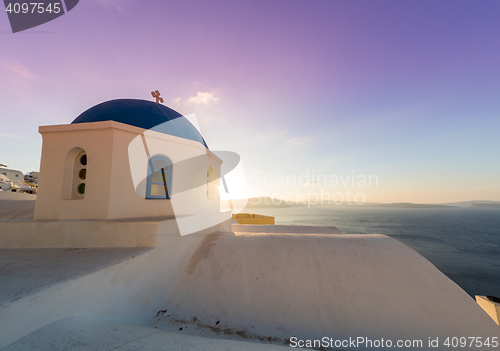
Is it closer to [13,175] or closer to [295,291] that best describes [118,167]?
[295,291]

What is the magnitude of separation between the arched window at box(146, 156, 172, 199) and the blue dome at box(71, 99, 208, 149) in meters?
0.93

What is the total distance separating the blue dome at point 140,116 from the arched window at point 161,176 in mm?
925

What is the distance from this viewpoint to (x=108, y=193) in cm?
527

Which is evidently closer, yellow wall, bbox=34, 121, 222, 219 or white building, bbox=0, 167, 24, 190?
yellow wall, bbox=34, 121, 222, 219

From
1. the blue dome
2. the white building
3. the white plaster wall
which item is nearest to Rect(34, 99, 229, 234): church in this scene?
the blue dome

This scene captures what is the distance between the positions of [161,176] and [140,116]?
194cm

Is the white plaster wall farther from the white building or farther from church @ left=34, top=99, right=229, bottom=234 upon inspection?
the white building

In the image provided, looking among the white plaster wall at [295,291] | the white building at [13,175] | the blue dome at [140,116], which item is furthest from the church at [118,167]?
the white building at [13,175]

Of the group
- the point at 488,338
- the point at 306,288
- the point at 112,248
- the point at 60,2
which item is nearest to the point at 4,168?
the point at 60,2

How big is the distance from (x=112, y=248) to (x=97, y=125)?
3.15 meters

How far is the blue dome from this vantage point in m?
6.37

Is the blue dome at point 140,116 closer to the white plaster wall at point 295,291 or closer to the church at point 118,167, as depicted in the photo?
the church at point 118,167

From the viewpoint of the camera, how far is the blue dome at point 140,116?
6371 millimetres

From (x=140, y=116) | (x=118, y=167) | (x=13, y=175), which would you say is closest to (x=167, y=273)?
(x=118, y=167)
